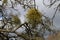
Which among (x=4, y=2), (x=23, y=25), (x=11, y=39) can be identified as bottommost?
(x=11, y=39)

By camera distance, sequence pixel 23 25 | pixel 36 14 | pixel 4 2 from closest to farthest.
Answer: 1. pixel 36 14
2. pixel 23 25
3. pixel 4 2

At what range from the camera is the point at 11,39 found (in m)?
4.37

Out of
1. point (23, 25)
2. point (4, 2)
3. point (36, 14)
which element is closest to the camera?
point (36, 14)

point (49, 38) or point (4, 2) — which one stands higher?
point (4, 2)

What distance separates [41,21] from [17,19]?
1.47ft

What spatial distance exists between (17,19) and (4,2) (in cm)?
52

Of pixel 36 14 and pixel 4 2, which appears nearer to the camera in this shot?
pixel 36 14

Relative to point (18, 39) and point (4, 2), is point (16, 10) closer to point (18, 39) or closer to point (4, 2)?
point (4, 2)

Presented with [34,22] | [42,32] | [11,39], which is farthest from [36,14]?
[11,39]

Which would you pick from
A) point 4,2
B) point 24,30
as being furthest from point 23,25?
point 4,2

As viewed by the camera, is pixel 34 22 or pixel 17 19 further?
pixel 17 19

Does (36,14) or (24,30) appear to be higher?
(36,14)

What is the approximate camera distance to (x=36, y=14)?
391 centimetres

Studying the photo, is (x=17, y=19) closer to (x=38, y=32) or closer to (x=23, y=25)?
(x=23, y=25)
